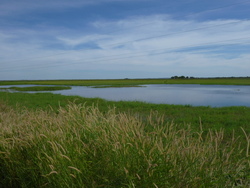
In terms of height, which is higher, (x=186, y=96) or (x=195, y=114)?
(x=186, y=96)

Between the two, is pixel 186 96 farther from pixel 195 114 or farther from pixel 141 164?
pixel 141 164

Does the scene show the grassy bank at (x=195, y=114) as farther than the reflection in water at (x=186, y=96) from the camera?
No

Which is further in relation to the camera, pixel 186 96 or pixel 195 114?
pixel 186 96

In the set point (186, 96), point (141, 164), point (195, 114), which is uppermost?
point (141, 164)

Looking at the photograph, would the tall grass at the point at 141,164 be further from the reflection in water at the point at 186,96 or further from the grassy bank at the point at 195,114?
the reflection in water at the point at 186,96

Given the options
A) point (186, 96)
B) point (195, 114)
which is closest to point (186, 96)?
point (186, 96)

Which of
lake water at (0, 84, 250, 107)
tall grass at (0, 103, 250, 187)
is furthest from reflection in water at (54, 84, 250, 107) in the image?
tall grass at (0, 103, 250, 187)

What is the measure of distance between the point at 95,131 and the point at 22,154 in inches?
64.0

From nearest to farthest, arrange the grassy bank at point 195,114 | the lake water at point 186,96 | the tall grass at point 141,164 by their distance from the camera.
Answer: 1. the tall grass at point 141,164
2. the grassy bank at point 195,114
3. the lake water at point 186,96

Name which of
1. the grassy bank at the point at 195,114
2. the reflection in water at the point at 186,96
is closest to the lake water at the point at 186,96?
the reflection in water at the point at 186,96

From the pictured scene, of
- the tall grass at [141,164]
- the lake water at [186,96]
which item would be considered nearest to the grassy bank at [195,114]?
the tall grass at [141,164]

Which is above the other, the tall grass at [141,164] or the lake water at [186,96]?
the tall grass at [141,164]

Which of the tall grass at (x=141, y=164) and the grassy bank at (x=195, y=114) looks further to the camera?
the grassy bank at (x=195, y=114)

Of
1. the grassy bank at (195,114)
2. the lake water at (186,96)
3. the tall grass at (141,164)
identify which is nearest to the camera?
the tall grass at (141,164)
